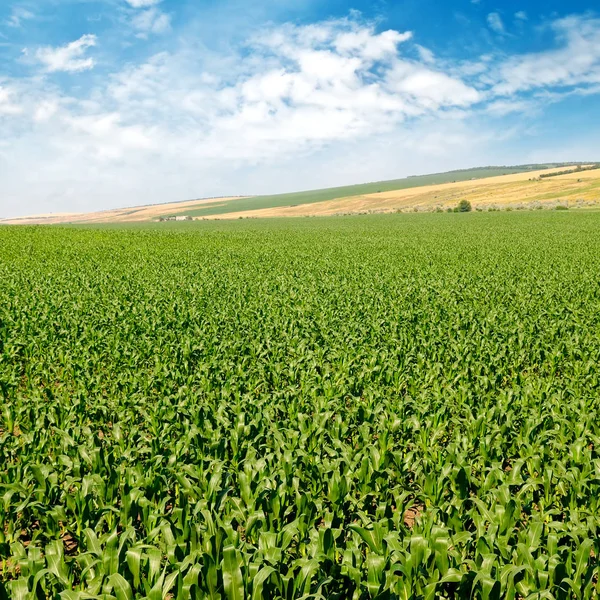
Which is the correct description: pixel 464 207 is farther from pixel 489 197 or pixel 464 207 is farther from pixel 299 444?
pixel 299 444

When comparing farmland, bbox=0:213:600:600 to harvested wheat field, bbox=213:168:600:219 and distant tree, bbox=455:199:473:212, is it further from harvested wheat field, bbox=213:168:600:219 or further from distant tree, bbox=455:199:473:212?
harvested wheat field, bbox=213:168:600:219

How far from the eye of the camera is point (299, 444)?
650 centimetres

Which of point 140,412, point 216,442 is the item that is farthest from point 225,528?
point 140,412

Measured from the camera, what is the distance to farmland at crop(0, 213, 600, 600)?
3.99 m

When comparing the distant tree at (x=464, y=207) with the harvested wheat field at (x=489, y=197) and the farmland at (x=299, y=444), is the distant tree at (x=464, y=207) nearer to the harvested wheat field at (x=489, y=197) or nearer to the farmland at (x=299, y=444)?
the harvested wheat field at (x=489, y=197)

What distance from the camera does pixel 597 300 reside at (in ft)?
55.4

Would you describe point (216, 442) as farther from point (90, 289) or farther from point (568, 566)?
point (90, 289)

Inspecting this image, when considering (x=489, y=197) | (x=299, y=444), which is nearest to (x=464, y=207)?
(x=489, y=197)

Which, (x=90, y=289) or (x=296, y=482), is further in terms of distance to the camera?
(x=90, y=289)

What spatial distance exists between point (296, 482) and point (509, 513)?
7.45ft

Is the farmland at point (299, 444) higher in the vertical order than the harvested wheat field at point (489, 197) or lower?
lower

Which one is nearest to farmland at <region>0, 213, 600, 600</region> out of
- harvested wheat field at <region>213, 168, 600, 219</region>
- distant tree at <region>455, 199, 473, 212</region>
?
distant tree at <region>455, 199, 473, 212</region>

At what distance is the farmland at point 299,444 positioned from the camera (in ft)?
13.1

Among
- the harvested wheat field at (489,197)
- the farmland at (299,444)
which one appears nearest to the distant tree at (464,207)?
the harvested wheat field at (489,197)
